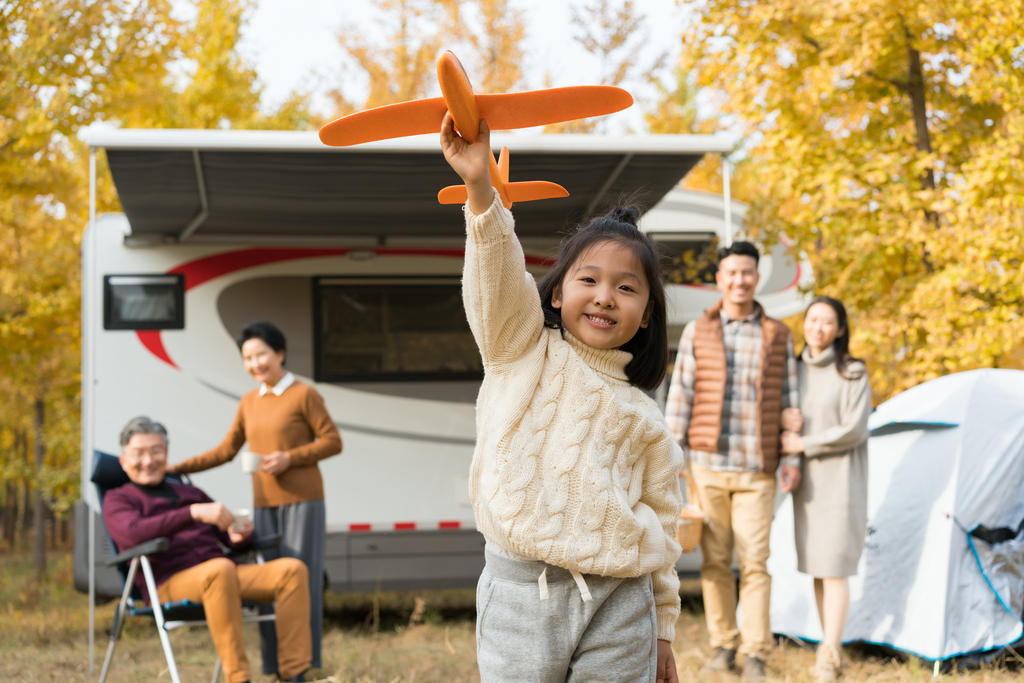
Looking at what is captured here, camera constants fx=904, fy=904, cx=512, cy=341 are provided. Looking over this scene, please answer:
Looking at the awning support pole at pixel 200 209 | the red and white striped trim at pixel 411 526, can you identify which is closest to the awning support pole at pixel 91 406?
the awning support pole at pixel 200 209

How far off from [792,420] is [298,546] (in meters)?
2.18

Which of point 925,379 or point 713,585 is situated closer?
point 713,585

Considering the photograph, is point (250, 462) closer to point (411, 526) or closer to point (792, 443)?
point (411, 526)

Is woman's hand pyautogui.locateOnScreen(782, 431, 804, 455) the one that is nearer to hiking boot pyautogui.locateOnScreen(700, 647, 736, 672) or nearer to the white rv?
hiking boot pyautogui.locateOnScreen(700, 647, 736, 672)

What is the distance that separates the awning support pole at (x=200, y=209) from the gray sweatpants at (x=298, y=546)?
158cm

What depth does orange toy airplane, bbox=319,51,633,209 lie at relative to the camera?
4.25ft

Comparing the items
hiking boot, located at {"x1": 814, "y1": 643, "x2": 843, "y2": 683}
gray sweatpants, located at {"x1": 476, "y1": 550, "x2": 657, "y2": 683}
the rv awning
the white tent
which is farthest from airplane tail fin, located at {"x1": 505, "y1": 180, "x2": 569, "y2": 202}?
the white tent

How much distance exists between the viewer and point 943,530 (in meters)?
3.94

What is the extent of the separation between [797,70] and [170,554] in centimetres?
431

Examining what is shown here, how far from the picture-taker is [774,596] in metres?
4.50

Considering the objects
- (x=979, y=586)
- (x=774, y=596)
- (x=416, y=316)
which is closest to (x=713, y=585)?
(x=774, y=596)

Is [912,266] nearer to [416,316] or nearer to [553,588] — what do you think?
[416,316]

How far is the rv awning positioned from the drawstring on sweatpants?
239cm

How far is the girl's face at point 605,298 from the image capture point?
5.27 feet
